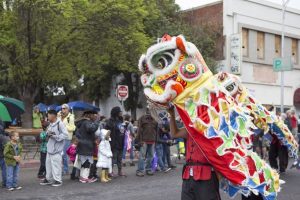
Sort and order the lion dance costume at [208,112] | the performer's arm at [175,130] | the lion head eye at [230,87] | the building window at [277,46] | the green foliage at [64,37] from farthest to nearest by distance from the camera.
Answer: the building window at [277,46]
the green foliage at [64,37]
the lion head eye at [230,87]
the performer's arm at [175,130]
the lion dance costume at [208,112]

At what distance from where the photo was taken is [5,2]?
1953cm

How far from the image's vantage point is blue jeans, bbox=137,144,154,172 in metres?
12.4

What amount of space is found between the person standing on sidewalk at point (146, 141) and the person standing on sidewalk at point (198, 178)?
764 centimetres

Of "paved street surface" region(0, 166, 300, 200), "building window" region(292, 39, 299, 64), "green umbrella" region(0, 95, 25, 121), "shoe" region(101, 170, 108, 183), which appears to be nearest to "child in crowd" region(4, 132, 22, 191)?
"paved street surface" region(0, 166, 300, 200)

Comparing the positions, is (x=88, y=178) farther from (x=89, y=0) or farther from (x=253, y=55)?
(x=253, y=55)

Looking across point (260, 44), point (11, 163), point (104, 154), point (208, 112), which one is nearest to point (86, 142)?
point (104, 154)

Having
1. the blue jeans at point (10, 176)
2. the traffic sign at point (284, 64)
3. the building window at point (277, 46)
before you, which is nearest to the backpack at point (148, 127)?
the blue jeans at point (10, 176)

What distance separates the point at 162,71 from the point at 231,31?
24.5 meters

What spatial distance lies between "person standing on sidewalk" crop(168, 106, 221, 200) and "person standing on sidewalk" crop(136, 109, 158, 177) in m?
7.64

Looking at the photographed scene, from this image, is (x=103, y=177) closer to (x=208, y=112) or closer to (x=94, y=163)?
(x=94, y=163)

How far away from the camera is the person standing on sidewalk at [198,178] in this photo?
15.2 ft

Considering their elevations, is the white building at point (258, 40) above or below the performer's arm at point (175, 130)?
above

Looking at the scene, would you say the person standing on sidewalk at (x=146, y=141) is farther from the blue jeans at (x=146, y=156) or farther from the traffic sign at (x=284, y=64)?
the traffic sign at (x=284, y=64)

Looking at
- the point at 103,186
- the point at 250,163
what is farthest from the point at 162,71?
the point at 103,186
